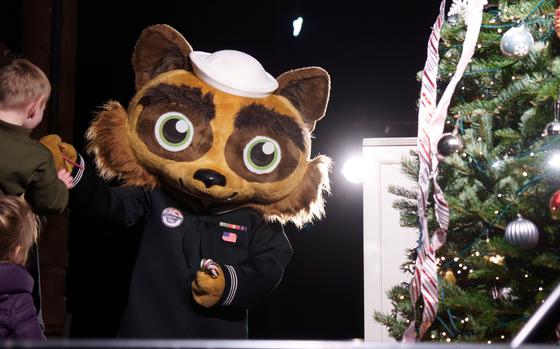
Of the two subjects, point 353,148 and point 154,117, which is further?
point 353,148

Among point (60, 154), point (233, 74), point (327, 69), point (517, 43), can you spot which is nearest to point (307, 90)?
point (233, 74)

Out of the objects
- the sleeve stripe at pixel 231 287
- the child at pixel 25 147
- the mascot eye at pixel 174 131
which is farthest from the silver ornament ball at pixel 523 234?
the child at pixel 25 147

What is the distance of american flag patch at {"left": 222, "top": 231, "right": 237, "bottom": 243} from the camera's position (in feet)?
10.1

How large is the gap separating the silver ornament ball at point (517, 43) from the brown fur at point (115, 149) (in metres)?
1.50

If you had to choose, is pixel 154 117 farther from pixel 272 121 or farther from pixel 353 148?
pixel 353 148

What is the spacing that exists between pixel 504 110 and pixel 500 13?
391 mm

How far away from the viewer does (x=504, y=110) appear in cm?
288

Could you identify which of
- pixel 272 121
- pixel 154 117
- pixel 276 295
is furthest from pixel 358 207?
pixel 154 117

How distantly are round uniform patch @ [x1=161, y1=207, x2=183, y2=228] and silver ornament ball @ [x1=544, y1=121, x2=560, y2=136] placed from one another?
147 centimetres

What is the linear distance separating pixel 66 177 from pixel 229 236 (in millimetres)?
698

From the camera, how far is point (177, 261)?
9.92 ft

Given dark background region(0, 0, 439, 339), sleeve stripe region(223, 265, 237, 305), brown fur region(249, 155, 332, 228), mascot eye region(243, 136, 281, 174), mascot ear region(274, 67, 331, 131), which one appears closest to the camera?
sleeve stripe region(223, 265, 237, 305)

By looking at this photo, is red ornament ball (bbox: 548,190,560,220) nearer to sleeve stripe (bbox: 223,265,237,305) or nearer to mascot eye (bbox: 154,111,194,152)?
sleeve stripe (bbox: 223,265,237,305)

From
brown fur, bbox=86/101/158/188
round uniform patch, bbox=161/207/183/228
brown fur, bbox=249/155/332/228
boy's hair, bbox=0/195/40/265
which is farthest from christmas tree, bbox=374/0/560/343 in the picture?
boy's hair, bbox=0/195/40/265
